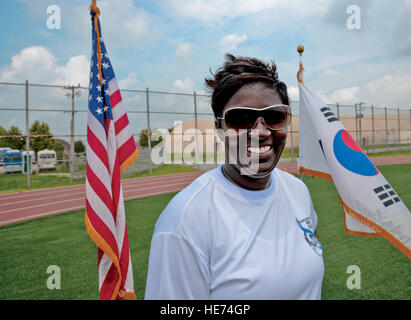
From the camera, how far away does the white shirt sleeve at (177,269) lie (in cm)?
109

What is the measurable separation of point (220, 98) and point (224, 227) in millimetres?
600

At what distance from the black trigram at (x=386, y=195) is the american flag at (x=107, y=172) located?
6.84 feet

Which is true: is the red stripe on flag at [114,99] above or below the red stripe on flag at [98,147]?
above

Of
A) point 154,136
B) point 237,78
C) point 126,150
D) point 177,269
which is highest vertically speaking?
point 154,136

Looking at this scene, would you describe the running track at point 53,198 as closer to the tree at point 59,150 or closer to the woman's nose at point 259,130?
the woman's nose at point 259,130

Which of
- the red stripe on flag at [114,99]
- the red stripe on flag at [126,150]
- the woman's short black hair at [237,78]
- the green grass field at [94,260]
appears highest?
the red stripe on flag at [114,99]

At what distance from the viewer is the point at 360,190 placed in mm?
2035

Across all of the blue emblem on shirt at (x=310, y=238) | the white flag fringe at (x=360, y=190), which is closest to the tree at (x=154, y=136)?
the white flag fringe at (x=360, y=190)

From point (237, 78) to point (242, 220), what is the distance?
0.61m

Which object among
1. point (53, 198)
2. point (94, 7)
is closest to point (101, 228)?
point (94, 7)

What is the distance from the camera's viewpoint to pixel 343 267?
12.5 feet

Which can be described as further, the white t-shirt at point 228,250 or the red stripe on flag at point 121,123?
the red stripe on flag at point 121,123

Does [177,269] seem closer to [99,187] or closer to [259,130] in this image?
[259,130]
